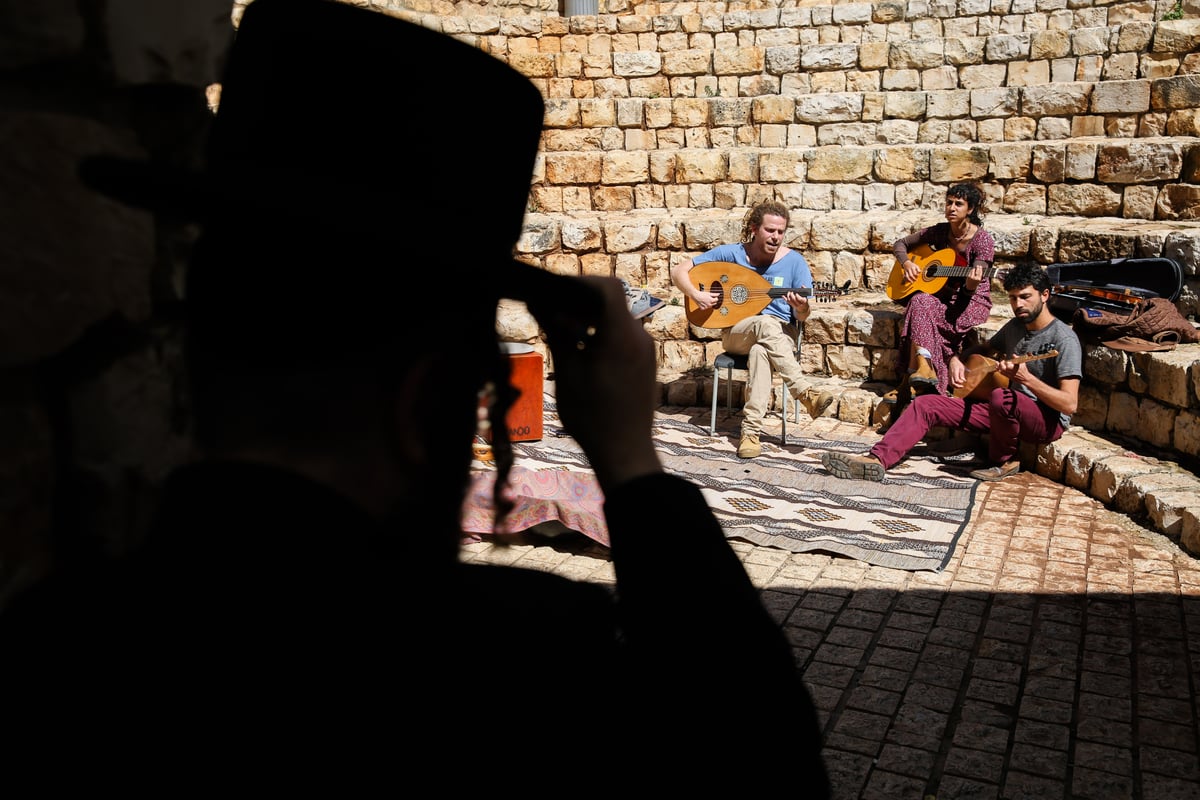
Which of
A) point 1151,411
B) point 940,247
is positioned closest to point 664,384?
point 940,247

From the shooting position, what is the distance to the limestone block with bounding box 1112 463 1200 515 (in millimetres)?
5910

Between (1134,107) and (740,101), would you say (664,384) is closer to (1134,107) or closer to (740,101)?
(740,101)

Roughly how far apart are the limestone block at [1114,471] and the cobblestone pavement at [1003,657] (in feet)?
0.91

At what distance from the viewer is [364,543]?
90 centimetres

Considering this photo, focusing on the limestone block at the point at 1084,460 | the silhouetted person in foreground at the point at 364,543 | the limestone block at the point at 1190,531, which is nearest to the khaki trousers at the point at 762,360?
the limestone block at the point at 1084,460

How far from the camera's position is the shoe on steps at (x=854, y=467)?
6.93m

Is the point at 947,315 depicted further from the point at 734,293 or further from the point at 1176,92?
the point at 1176,92

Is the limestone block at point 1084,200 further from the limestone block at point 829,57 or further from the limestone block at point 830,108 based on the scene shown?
the limestone block at point 829,57

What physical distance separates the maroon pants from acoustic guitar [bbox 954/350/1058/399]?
0.06 m

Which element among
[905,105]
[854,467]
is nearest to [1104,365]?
[854,467]

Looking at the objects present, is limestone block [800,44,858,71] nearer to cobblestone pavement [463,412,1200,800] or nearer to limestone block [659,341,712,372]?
limestone block [659,341,712,372]

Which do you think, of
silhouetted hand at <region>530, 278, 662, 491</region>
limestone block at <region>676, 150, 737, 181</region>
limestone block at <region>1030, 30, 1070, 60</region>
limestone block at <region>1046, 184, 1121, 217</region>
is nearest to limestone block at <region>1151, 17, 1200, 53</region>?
limestone block at <region>1030, 30, 1070, 60</region>

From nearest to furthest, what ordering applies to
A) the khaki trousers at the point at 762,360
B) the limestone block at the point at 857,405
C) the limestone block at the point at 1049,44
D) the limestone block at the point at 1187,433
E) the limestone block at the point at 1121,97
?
the limestone block at the point at 1187,433
the khaki trousers at the point at 762,360
the limestone block at the point at 857,405
the limestone block at the point at 1121,97
the limestone block at the point at 1049,44

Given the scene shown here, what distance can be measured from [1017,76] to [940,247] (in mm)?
4384
